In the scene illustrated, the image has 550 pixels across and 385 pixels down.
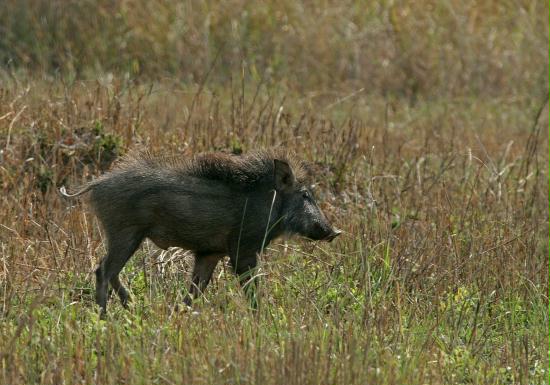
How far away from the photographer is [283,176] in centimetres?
664

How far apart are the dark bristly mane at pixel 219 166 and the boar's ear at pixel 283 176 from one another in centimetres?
5

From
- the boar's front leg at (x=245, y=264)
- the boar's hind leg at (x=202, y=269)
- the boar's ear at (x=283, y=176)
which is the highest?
the boar's ear at (x=283, y=176)

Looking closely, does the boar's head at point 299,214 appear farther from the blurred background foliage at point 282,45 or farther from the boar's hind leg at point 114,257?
the blurred background foliage at point 282,45

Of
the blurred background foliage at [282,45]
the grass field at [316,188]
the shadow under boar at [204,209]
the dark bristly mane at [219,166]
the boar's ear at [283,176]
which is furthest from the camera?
the blurred background foliage at [282,45]

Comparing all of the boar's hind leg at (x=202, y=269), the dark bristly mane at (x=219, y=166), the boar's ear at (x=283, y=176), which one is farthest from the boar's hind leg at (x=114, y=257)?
the boar's ear at (x=283, y=176)

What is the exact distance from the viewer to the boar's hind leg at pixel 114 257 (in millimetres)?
6215

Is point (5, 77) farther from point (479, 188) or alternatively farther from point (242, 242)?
point (242, 242)

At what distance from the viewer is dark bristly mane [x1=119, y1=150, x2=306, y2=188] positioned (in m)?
6.34

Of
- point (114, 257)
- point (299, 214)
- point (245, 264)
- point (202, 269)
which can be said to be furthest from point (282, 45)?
point (114, 257)

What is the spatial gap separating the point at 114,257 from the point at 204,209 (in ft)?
1.75

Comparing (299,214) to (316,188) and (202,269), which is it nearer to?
(202,269)

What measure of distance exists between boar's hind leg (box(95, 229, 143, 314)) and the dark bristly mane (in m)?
0.36

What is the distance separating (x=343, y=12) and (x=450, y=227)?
7.64m

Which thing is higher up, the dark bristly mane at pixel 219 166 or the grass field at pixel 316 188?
the dark bristly mane at pixel 219 166
